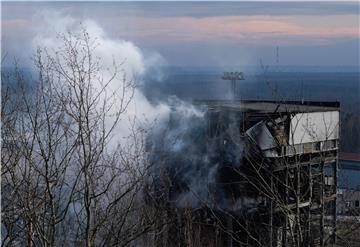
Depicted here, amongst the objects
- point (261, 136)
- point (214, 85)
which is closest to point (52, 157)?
point (261, 136)

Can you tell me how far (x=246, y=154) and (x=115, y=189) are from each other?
8156 millimetres

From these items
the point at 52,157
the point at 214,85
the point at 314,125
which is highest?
the point at 214,85

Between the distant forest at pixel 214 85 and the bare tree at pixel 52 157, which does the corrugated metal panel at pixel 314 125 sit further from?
the bare tree at pixel 52 157

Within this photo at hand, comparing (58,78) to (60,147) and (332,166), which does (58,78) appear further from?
(332,166)

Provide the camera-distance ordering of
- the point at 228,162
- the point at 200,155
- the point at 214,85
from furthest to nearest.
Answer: the point at 214,85
the point at 200,155
the point at 228,162

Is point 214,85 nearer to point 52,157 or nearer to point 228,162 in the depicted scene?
point 228,162

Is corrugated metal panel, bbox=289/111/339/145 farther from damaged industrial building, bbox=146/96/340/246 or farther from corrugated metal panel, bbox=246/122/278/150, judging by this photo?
corrugated metal panel, bbox=246/122/278/150

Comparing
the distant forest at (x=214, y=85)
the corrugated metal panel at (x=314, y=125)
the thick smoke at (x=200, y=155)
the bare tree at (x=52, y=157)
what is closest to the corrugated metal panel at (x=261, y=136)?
the thick smoke at (x=200, y=155)

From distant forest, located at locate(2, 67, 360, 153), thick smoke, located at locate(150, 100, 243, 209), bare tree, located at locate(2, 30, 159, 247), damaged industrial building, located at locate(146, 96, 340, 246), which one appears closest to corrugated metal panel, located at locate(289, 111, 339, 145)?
damaged industrial building, located at locate(146, 96, 340, 246)

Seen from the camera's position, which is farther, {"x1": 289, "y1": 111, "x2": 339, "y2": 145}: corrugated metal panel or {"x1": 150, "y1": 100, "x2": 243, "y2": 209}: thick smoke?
{"x1": 150, "y1": 100, "x2": 243, "y2": 209}: thick smoke

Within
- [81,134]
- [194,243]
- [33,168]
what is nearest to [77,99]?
[81,134]

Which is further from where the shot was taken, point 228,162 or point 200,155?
point 200,155

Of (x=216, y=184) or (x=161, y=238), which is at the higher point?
(x=216, y=184)

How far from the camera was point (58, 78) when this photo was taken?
4.69m
